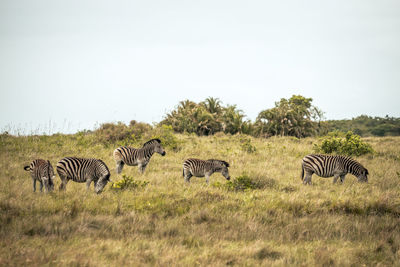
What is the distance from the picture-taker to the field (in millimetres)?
5051

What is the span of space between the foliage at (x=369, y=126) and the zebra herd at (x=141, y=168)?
116ft

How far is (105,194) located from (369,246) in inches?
261

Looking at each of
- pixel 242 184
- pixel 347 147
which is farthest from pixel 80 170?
pixel 347 147

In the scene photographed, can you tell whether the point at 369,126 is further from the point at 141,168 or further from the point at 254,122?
the point at 141,168

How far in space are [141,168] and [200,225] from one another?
6609 millimetres

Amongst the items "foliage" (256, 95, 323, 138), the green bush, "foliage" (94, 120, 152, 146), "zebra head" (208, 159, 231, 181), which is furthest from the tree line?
"zebra head" (208, 159, 231, 181)

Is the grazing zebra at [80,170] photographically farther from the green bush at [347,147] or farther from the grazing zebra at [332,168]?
the green bush at [347,147]

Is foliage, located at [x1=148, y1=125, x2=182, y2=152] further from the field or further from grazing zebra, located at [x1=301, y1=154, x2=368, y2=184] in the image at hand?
grazing zebra, located at [x1=301, y1=154, x2=368, y2=184]

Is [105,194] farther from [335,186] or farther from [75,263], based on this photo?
[335,186]

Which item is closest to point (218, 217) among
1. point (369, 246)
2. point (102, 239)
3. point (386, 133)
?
point (102, 239)

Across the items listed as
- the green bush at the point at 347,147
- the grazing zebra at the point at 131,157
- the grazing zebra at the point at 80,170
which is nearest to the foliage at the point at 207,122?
the green bush at the point at 347,147

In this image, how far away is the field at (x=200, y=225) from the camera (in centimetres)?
505

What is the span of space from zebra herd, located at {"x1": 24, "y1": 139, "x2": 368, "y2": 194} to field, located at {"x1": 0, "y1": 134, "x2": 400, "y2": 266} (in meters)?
0.49

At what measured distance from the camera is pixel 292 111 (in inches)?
1200
